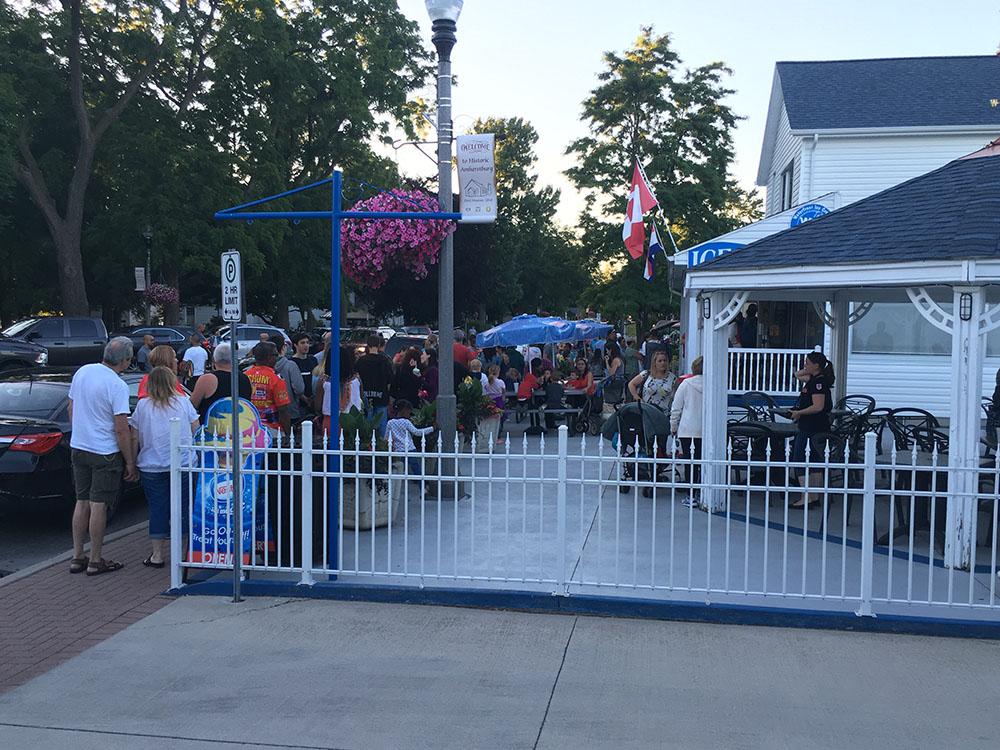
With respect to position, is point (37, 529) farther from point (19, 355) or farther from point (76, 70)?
point (76, 70)

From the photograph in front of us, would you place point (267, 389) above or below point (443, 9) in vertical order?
below

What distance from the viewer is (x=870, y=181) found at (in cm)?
1998

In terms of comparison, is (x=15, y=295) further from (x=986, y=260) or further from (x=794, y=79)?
(x=986, y=260)

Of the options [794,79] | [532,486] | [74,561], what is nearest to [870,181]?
[794,79]

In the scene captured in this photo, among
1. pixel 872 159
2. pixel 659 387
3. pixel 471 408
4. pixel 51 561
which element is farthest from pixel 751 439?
pixel 872 159

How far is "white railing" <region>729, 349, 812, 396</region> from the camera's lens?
17141mm

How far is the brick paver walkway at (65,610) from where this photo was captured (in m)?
5.46

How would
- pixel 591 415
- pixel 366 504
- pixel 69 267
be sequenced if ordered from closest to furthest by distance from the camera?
1. pixel 366 504
2. pixel 591 415
3. pixel 69 267

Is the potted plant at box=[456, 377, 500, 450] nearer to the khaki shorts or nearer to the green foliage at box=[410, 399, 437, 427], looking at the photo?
the green foliage at box=[410, 399, 437, 427]

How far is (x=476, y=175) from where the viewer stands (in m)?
8.27

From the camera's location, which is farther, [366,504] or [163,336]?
[163,336]

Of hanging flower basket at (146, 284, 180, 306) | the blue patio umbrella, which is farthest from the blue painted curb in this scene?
hanging flower basket at (146, 284, 180, 306)

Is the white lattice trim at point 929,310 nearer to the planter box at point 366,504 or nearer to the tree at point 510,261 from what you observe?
the planter box at point 366,504

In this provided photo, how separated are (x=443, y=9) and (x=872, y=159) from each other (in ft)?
46.9
